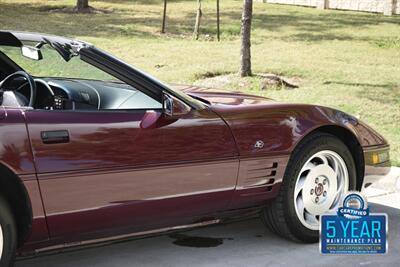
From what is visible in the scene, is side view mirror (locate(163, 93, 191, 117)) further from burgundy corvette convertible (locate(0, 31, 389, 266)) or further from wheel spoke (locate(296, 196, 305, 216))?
wheel spoke (locate(296, 196, 305, 216))

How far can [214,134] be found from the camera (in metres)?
4.01

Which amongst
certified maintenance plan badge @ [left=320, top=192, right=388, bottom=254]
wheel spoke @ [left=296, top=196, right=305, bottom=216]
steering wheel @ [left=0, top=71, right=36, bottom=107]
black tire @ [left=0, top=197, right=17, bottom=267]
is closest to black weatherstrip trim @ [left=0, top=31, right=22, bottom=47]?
steering wheel @ [left=0, top=71, right=36, bottom=107]

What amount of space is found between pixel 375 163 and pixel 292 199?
787mm

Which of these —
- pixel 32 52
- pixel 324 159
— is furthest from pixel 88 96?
pixel 324 159

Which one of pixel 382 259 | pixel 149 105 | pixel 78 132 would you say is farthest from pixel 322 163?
pixel 78 132

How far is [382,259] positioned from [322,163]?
0.72 meters

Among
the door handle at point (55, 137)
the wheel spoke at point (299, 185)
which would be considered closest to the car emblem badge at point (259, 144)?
the wheel spoke at point (299, 185)

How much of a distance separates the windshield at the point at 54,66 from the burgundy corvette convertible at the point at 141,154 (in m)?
0.01

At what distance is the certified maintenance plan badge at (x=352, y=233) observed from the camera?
14.5ft

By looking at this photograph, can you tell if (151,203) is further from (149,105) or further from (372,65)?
(372,65)

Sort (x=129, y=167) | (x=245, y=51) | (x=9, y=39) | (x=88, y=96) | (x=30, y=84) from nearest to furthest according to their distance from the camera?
(x=129, y=167) < (x=30, y=84) < (x=88, y=96) < (x=9, y=39) < (x=245, y=51)

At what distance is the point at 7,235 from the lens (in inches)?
133

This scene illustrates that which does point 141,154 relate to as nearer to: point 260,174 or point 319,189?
point 260,174

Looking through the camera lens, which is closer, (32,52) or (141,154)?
(141,154)
